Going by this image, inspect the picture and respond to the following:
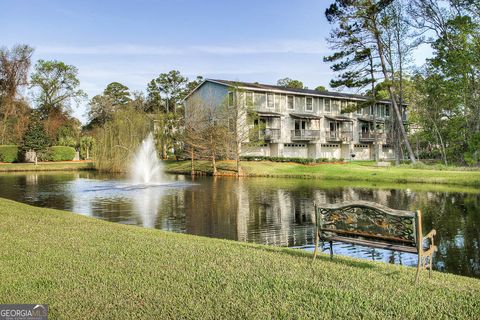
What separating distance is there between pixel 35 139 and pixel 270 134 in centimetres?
3011

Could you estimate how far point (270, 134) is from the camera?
46.6m

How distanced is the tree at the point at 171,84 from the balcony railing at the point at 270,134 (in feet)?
105

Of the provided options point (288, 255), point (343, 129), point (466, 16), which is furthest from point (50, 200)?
point (343, 129)

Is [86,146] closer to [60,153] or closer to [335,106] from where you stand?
[60,153]

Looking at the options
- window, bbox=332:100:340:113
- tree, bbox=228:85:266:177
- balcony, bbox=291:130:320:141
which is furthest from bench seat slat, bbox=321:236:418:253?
window, bbox=332:100:340:113

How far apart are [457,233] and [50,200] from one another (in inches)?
689

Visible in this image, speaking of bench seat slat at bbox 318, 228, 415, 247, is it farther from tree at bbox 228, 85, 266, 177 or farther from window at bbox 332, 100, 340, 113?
window at bbox 332, 100, 340, 113

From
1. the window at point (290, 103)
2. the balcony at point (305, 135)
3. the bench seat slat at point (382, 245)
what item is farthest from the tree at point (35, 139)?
the bench seat slat at point (382, 245)

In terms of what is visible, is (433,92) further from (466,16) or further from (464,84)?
(466,16)

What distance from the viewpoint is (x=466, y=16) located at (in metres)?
33.2

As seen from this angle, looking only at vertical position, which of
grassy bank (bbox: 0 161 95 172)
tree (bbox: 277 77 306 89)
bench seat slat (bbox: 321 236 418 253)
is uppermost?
tree (bbox: 277 77 306 89)

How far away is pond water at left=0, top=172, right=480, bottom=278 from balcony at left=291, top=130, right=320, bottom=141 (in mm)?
23951

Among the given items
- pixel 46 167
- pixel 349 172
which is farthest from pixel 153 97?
pixel 349 172

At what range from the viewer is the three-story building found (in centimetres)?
4628
